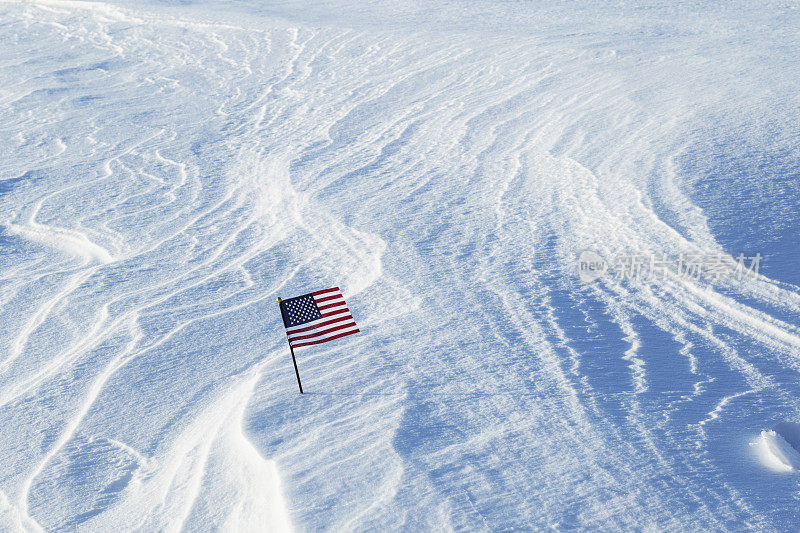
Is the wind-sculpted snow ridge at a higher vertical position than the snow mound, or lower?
higher

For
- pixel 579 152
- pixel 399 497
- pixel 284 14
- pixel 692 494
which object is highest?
pixel 284 14

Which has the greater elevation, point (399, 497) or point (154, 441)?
point (154, 441)

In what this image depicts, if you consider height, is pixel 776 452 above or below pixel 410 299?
below

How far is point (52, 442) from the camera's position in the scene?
3.94 meters

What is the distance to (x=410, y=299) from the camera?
5.27 metres

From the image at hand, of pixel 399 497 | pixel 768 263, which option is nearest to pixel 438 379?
pixel 399 497

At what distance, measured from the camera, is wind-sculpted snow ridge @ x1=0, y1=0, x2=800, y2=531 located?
3391 mm

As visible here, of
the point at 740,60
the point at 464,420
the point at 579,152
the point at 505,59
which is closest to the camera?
the point at 464,420

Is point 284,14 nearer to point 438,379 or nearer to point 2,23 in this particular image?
point 2,23

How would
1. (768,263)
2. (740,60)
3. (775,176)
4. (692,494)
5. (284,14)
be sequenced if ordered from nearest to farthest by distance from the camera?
(692,494) → (768,263) → (775,176) → (740,60) → (284,14)

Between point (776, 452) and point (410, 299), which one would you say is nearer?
point (776, 452)

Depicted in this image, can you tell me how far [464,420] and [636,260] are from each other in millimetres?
2423

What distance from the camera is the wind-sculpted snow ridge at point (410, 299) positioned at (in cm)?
339

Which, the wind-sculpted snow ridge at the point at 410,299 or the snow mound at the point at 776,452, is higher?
the wind-sculpted snow ridge at the point at 410,299
